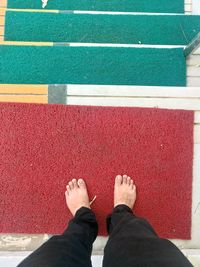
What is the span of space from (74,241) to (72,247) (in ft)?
0.17

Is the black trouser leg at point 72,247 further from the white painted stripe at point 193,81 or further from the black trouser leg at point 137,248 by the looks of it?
the white painted stripe at point 193,81

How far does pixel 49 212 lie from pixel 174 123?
3.00 feet

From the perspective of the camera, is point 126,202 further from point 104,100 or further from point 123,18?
point 123,18

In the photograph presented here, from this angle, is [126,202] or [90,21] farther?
[90,21]

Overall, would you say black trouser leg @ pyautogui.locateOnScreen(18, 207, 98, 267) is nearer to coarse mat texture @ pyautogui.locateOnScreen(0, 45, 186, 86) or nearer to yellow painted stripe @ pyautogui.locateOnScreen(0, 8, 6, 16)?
coarse mat texture @ pyautogui.locateOnScreen(0, 45, 186, 86)

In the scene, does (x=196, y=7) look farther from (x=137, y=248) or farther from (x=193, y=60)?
(x=137, y=248)

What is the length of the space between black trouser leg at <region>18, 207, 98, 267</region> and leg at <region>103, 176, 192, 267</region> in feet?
0.35

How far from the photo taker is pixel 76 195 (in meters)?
2.00

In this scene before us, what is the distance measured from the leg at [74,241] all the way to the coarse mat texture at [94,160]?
0.08 metres

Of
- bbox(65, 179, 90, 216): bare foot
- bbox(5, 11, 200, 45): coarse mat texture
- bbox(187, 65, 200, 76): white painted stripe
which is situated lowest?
bbox(65, 179, 90, 216): bare foot

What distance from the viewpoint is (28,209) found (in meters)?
2.04

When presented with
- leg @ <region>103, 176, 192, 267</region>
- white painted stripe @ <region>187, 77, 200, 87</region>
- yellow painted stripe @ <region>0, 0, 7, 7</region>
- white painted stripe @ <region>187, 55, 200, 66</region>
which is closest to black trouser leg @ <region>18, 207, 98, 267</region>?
leg @ <region>103, 176, 192, 267</region>

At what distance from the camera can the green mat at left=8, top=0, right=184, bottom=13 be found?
101 inches

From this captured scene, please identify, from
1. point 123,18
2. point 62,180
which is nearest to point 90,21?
point 123,18
